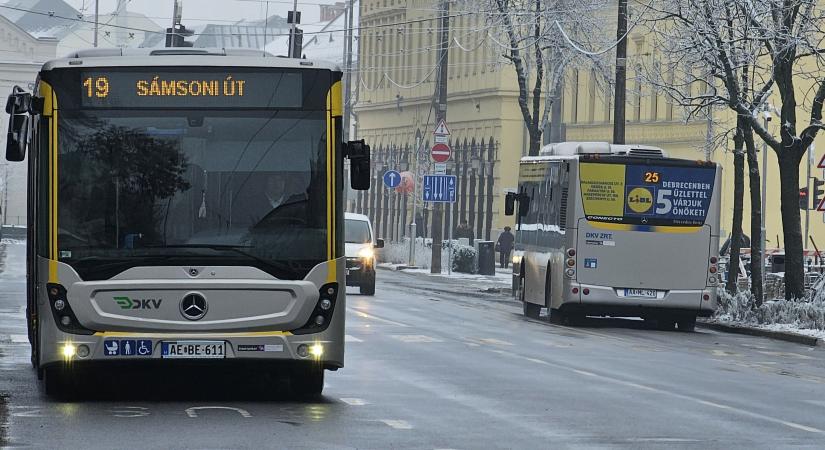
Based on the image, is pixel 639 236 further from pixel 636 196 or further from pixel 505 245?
pixel 505 245

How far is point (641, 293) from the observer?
104ft

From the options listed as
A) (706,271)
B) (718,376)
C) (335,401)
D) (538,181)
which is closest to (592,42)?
(538,181)

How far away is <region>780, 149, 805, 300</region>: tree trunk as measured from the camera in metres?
33.8

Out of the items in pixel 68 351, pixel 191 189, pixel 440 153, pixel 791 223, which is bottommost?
pixel 68 351

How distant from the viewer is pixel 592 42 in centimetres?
5462

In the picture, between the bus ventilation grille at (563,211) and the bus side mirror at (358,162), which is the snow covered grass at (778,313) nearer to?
the bus ventilation grille at (563,211)

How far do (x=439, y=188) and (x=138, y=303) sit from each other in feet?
126

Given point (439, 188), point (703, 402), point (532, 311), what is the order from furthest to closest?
point (439, 188), point (532, 311), point (703, 402)

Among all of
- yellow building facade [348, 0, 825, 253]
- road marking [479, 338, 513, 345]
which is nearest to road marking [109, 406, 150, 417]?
road marking [479, 338, 513, 345]

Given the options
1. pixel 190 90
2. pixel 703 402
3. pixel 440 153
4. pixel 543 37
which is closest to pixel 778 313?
pixel 703 402

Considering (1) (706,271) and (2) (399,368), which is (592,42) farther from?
(2) (399,368)

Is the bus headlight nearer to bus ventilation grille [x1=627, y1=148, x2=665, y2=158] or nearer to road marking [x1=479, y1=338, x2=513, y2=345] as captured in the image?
road marking [x1=479, y1=338, x2=513, y2=345]

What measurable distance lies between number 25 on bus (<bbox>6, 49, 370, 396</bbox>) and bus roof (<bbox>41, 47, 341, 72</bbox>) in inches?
0.7

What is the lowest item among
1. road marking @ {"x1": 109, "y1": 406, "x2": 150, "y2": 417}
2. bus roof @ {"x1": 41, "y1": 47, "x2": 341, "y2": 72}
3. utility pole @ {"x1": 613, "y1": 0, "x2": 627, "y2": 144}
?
road marking @ {"x1": 109, "y1": 406, "x2": 150, "y2": 417}
